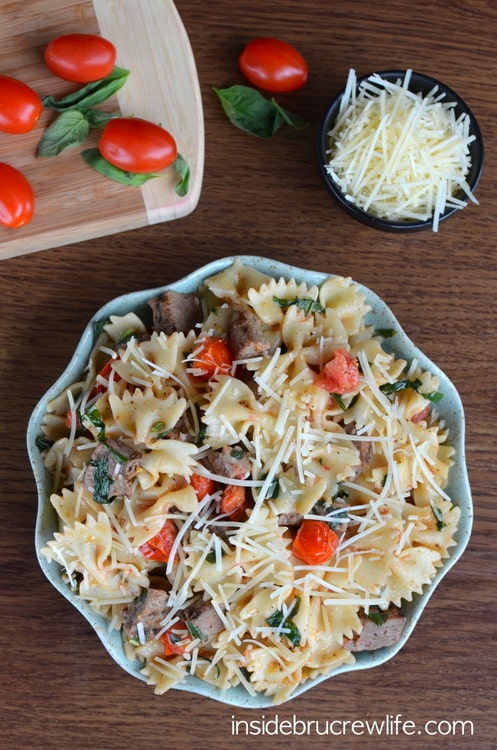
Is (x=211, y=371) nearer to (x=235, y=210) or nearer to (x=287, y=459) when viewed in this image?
(x=287, y=459)

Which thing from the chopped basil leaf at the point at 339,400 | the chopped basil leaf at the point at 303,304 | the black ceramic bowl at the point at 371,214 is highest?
the black ceramic bowl at the point at 371,214

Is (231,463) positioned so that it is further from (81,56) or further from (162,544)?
(81,56)

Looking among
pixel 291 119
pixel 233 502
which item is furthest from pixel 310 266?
pixel 233 502

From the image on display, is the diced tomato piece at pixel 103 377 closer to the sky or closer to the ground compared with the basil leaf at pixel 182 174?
closer to the ground

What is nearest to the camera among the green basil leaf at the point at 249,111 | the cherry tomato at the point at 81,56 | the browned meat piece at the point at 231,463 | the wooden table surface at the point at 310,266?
the browned meat piece at the point at 231,463

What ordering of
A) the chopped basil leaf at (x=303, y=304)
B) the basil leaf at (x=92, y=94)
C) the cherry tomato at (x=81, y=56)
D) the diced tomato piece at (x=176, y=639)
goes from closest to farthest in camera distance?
the diced tomato piece at (x=176, y=639) → the chopped basil leaf at (x=303, y=304) → the cherry tomato at (x=81, y=56) → the basil leaf at (x=92, y=94)

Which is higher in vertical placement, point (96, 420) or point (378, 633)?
point (96, 420)

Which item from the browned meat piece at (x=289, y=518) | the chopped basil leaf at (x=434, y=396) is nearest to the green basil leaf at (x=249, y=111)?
the chopped basil leaf at (x=434, y=396)

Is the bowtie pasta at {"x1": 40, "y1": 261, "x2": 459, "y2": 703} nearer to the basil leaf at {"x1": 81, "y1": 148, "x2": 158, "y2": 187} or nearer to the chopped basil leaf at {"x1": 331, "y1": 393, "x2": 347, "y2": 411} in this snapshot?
the chopped basil leaf at {"x1": 331, "y1": 393, "x2": 347, "y2": 411}

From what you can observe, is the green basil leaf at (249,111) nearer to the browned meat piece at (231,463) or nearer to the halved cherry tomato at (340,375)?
the halved cherry tomato at (340,375)
